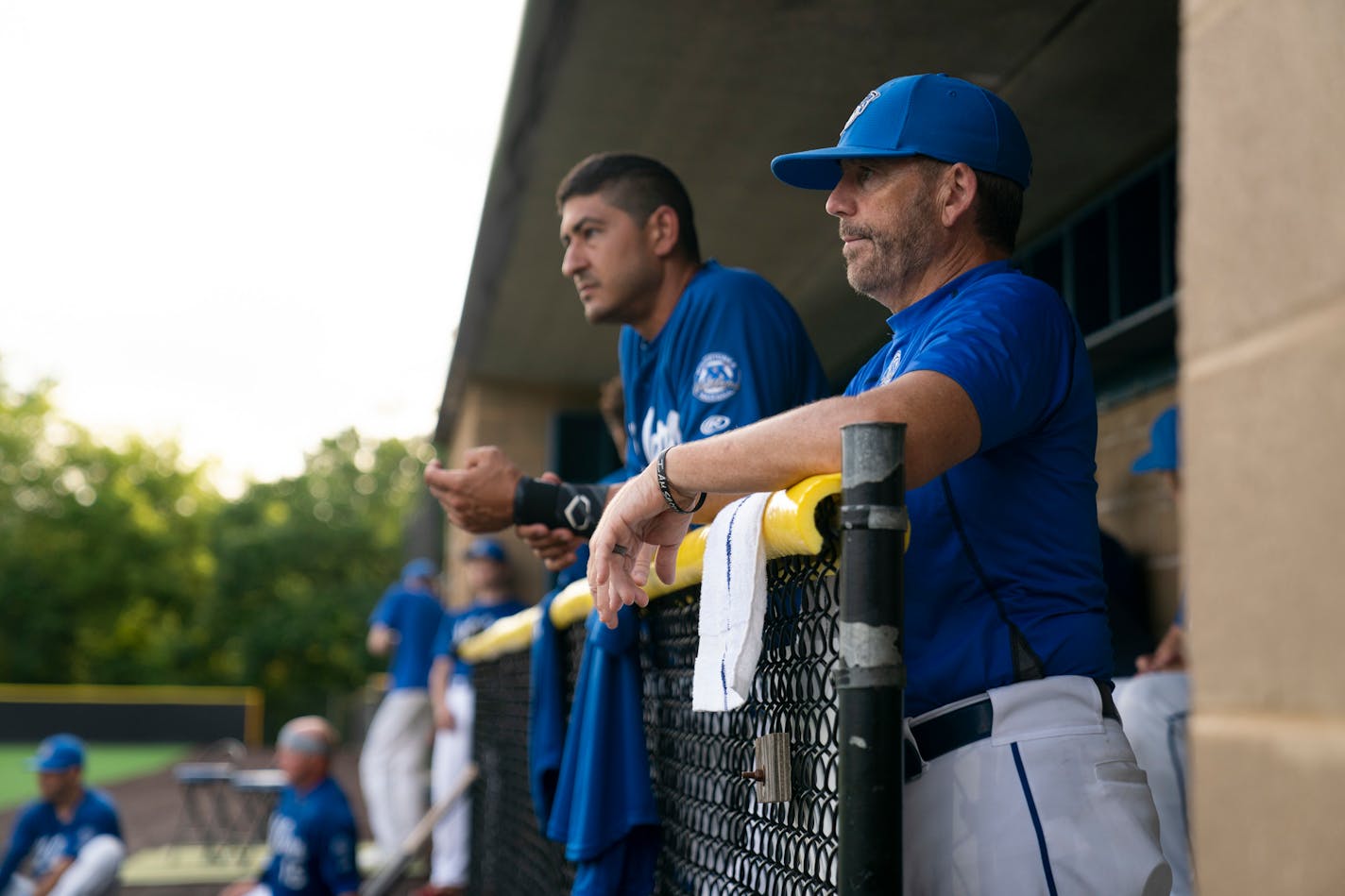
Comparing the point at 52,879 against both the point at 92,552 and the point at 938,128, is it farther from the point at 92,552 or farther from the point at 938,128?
the point at 92,552

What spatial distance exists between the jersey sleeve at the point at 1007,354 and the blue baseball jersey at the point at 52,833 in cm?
766

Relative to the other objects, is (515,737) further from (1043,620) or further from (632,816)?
(1043,620)

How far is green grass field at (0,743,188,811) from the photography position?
768 inches

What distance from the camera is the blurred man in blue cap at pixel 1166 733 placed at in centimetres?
332

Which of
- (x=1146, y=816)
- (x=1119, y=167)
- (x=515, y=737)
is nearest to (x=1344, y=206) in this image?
(x=1146, y=816)

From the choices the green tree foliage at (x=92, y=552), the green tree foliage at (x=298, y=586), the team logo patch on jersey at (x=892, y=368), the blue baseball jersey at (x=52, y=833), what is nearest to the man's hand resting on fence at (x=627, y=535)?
the team logo patch on jersey at (x=892, y=368)

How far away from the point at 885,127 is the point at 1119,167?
14.4 ft

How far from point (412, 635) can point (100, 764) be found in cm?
1887

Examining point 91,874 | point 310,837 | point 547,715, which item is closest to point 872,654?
point 547,715

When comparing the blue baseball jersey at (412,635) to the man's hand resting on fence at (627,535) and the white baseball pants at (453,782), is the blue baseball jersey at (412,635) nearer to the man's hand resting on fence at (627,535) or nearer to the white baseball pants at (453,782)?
the white baseball pants at (453,782)

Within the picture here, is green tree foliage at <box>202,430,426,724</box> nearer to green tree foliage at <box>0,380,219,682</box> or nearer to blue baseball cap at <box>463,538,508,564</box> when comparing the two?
green tree foliage at <box>0,380,219,682</box>

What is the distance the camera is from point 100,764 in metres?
25.0

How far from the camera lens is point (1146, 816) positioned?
5.59ft

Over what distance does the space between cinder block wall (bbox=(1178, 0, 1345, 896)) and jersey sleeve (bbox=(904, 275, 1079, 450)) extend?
636mm
